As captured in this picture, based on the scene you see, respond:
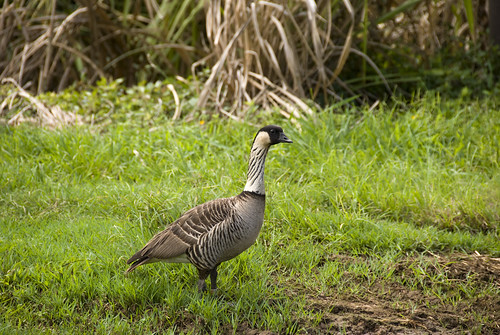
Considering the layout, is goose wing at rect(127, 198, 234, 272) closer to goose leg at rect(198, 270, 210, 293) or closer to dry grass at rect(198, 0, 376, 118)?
goose leg at rect(198, 270, 210, 293)

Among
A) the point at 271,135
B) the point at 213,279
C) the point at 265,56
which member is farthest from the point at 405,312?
the point at 265,56

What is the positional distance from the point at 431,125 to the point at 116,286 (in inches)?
152

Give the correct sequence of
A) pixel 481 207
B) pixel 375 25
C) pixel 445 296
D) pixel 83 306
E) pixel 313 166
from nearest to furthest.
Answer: pixel 83 306 → pixel 445 296 → pixel 481 207 → pixel 313 166 → pixel 375 25

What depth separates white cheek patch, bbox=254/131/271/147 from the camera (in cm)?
335

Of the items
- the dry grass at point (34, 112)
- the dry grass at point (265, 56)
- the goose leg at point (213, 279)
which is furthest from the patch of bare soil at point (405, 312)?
the dry grass at point (34, 112)

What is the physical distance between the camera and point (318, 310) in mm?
3352

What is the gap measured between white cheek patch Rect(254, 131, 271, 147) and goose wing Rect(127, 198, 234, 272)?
1.27 ft

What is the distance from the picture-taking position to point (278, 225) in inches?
167

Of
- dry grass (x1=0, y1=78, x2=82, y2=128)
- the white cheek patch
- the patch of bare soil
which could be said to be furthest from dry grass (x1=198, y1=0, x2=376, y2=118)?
the patch of bare soil

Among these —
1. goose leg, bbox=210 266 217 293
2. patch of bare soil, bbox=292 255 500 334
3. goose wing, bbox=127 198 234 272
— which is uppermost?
goose wing, bbox=127 198 234 272

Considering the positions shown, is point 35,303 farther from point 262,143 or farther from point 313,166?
point 313,166

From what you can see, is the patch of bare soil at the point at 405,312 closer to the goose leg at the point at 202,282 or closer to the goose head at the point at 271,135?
the goose leg at the point at 202,282

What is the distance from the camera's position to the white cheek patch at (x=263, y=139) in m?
3.35

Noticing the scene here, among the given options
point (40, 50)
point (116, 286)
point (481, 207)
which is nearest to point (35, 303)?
point (116, 286)
